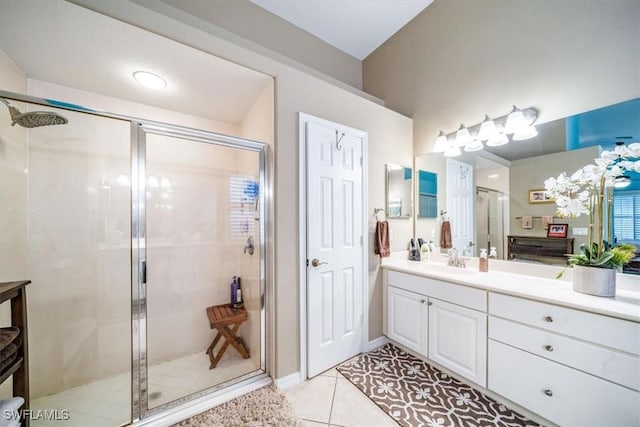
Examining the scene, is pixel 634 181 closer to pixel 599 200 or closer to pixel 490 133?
pixel 599 200

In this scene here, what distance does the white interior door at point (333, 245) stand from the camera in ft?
6.16

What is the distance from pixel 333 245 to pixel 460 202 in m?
1.41

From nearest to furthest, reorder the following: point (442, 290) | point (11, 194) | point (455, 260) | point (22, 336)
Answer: point (22, 336), point (11, 194), point (442, 290), point (455, 260)

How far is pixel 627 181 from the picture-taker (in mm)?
1420

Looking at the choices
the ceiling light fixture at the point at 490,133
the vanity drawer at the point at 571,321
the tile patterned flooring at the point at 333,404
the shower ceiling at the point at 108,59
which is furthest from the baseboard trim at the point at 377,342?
the shower ceiling at the point at 108,59

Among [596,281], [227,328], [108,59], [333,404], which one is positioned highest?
[108,59]

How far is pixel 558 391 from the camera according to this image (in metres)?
1.30

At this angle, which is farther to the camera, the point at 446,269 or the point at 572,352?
the point at 446,269

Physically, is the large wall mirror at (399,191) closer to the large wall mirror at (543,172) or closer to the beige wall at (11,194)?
the large wall mirror at (543,172)

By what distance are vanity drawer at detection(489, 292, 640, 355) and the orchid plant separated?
379mm

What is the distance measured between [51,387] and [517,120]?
4159 mm

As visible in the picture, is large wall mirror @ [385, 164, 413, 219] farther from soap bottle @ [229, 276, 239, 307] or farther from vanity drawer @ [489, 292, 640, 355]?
soap bottle @ [229, 276, 239, 307]

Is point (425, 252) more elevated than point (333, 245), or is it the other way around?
point (333, 245)

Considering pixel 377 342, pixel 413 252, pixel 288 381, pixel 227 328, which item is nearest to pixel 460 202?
pixel 413 252
